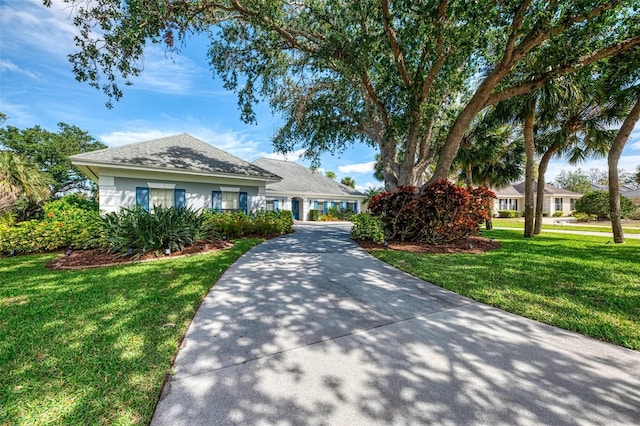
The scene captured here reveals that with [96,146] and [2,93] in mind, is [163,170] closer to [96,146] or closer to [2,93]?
[2,93]

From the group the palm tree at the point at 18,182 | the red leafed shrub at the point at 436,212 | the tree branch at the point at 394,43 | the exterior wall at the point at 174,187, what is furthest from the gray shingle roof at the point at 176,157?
the tree branch at the point at 394,43

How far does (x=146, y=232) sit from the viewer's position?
23.8 feet

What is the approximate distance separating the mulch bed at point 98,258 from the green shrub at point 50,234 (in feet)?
1.69

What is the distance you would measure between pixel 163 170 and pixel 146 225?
4.36 metres

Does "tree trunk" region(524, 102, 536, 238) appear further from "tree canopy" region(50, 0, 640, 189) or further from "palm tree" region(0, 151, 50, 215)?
"palm tree" region(0, 151, 50, 215)

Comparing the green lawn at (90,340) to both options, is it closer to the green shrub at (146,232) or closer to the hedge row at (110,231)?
the green shrub at (146,232)

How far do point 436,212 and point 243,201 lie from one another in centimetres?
950

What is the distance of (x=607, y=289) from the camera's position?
4367 millimetres

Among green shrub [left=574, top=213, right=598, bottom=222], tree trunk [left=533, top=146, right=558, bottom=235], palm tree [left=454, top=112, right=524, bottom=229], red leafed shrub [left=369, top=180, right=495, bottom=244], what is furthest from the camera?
green shrub [left=574, top=213, right=598, bottom=222]

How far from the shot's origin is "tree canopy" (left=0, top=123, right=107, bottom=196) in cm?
2505

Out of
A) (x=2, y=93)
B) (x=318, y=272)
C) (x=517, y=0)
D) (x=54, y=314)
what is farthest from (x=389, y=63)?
(x=2, y=93)

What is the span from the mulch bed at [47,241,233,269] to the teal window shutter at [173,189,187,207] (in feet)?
13.8

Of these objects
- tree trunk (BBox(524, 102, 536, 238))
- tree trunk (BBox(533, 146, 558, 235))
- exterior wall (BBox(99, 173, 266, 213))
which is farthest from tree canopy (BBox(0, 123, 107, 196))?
tree trunk (BBox(533, 146, 558, 235))

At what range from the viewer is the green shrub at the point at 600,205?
2086cm
